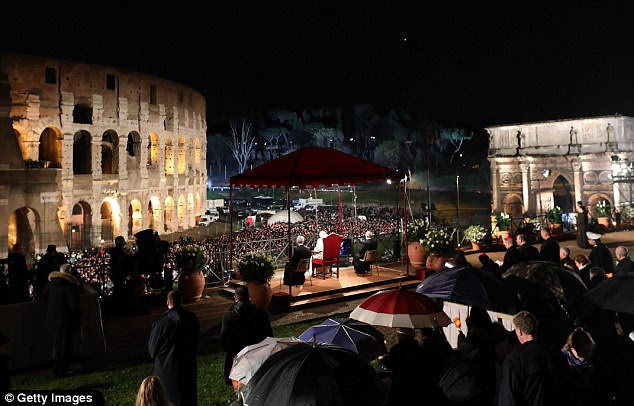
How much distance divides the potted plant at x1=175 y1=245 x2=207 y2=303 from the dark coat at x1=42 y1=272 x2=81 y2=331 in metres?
4.33

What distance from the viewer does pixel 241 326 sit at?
639 centimetres

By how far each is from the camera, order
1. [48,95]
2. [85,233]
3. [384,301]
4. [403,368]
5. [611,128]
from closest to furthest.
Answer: [403,368]
[384,301]
[48,95]
[85,233]
[611,128]

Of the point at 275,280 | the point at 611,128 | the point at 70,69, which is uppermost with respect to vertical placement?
the point at 70,69

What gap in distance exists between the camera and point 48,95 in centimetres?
3083

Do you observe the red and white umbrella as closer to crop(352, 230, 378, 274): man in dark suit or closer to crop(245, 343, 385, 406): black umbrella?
crop(245, 343, 385, 406): black umbrella

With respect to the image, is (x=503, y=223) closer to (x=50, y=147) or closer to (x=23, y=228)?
(x=23, y=228)

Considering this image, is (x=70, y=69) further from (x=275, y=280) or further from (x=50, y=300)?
(x=50, y=300)

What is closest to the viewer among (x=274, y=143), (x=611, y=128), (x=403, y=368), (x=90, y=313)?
(x=403, y=368)

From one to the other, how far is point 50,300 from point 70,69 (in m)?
28.2

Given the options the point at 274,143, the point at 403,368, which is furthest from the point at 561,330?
the point at 274,143

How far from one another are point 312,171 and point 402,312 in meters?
6.75

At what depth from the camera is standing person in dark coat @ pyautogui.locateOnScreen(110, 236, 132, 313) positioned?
11.1 meters

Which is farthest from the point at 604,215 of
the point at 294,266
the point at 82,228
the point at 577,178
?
the point at 82,228

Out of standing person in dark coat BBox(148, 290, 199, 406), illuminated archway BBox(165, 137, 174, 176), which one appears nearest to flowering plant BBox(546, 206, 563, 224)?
standing person in dark coat BBox(148, 290, 199, 406)
